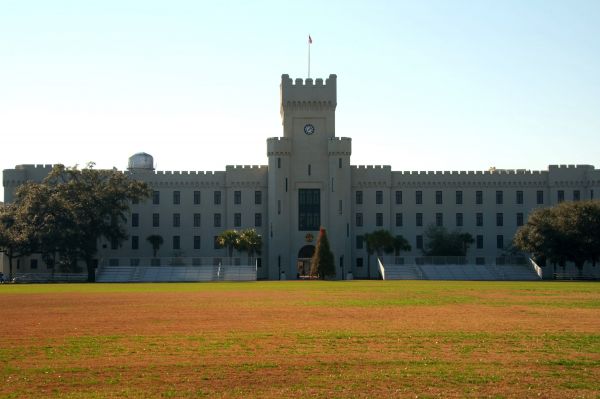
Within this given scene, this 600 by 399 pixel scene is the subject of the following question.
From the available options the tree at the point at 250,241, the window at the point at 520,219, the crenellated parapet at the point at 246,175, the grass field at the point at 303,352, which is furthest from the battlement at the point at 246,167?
the grass field at the point at 303,352

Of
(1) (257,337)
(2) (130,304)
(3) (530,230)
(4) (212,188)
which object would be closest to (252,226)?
(4) (212,188)

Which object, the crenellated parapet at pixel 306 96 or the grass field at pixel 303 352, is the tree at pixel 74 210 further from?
the grass field at pixel 303 352

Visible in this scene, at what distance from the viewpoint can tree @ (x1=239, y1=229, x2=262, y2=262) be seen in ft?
265

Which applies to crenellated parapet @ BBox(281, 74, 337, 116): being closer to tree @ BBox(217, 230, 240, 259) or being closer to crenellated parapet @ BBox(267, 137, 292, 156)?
crenellated parapet @ BBox(267, 137, 292, 156)

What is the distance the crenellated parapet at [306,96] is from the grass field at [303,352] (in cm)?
5562

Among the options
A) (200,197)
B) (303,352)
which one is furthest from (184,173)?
(303,352)

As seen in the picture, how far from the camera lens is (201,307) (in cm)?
3388

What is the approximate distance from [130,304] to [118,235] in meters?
43.7

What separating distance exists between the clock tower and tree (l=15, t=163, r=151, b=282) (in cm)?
1354

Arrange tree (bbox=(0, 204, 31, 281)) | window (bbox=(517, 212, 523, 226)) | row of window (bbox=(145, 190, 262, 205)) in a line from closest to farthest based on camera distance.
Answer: tree (bbox=(0, 204, 31, 281)), row of window (bbox=(145, 190, 262, 205)), window (bbox=(517, 212, 523, 226))

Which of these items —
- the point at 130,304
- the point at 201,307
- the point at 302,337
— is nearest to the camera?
the point at 302,337

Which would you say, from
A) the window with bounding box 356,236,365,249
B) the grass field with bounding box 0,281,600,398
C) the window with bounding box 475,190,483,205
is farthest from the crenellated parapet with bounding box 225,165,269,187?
the grass field with bounding box 0,281,600,398

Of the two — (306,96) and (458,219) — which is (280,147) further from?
(458,219)

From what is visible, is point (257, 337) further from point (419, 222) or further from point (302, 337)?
point (419, 222)
